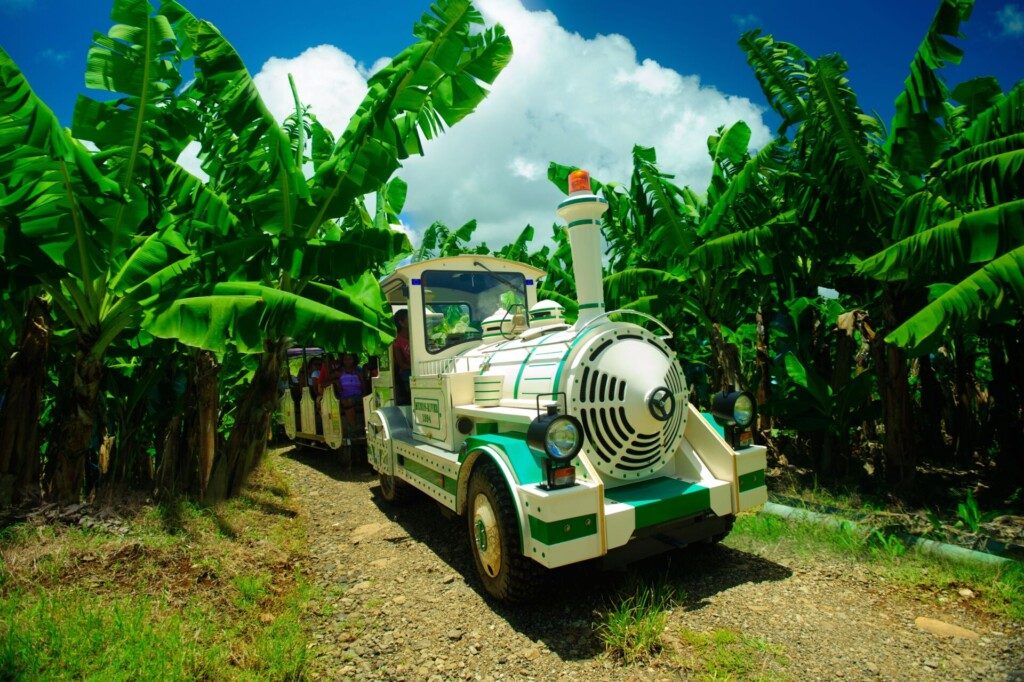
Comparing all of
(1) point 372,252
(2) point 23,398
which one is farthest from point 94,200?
(1) point 372,252

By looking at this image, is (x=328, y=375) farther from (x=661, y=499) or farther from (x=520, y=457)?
(x=661, y=499)

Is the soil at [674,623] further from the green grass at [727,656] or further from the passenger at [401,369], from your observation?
the passenger at [401,369]

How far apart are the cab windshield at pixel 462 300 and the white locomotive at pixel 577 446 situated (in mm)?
273

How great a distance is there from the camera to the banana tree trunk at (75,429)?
5.07 meters

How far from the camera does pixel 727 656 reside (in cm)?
302

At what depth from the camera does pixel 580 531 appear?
334 centimetres

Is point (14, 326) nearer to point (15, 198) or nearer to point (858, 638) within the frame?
point (15, 198)

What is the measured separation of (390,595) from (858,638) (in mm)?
3097

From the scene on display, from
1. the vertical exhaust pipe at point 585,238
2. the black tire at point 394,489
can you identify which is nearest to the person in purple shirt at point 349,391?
the black tire at point 394,489

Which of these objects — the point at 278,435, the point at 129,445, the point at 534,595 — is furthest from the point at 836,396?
the point at 278,435

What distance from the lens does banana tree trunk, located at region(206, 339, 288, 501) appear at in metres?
6.27

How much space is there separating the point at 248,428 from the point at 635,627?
15.9 feet

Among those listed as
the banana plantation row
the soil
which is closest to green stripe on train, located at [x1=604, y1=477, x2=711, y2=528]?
the soil

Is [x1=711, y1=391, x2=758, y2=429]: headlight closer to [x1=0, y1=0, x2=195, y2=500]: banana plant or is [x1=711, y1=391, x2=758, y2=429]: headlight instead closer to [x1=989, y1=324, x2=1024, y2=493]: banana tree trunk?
[x1=989, y1=324, x2=1024, y2=493]: banana tree trunk
